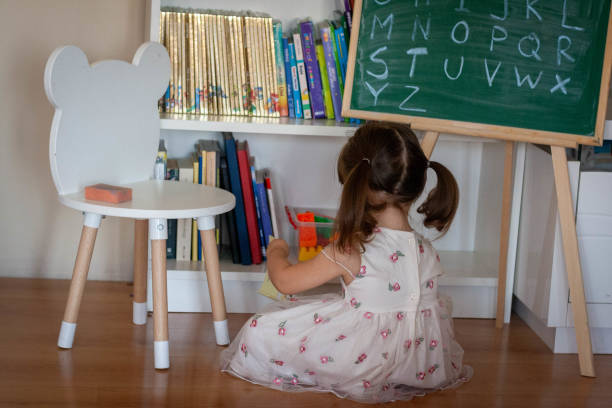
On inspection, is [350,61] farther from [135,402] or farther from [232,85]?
Answer: [135,402]

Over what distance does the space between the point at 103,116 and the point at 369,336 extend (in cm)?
81

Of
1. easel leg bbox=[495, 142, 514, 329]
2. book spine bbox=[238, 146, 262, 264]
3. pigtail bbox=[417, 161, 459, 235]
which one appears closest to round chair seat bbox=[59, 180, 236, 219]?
book spine bbox=[238, 146, 262, 264]

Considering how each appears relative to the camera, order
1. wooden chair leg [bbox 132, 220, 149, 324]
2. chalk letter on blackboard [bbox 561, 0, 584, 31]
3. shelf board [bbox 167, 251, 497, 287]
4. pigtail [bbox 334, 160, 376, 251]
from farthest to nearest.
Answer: shelf board [bbox 167, 251, 497, 287]
wooden chair leg [bbox 132, 220, 149, 324]
chalk letter on blackboard [bbox 561, 0, 584, 31]
pigtail [bbox 334, 160, 376, 251]

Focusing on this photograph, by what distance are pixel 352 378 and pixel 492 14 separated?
35.6 inches

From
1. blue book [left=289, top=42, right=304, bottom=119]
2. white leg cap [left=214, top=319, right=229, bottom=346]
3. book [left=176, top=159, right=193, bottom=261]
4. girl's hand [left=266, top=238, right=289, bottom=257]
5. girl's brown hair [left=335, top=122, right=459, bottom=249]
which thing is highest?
blue book [left=289, top=42, right=304, bottom=119]

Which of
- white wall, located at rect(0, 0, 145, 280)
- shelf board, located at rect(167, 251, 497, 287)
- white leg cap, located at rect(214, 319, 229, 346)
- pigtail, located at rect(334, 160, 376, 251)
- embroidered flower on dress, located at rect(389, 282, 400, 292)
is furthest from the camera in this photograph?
white wall, located at rect(0, 0, 145, 280)

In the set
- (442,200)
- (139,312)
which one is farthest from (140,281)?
(442,200)

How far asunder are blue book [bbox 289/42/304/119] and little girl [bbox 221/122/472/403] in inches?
23.0

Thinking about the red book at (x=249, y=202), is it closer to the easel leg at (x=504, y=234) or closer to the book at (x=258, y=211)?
the book at (x=258, y=211)

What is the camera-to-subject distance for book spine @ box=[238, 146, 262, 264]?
2.15 meters

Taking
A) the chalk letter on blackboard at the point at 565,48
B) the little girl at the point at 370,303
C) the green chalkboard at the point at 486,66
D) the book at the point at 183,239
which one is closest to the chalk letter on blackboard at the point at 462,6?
the green chalkboard at the point at 486,66

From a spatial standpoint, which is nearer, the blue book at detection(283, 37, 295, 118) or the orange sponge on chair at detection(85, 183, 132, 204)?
the orange sponge on chair at detection(85, 183, 132, 204)

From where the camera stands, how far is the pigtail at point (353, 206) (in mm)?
1528

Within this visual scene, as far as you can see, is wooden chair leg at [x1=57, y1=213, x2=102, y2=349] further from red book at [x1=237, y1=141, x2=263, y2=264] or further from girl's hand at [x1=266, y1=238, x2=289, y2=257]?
red book at [x1=237, y1=141, x2=263, y2=264]
